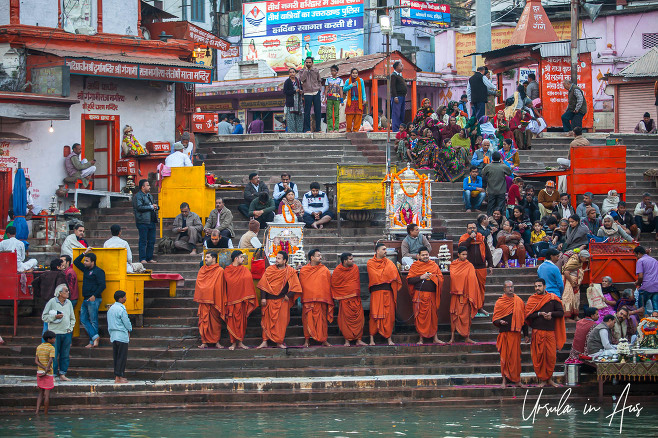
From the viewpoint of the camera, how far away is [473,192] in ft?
65.3

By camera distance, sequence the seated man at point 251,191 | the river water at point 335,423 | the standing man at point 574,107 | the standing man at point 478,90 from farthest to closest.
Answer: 1. the standing man at point 574,107
2. the standing man at point 478,90
3. the seated man at point 251,191
4. the river water at point 335,423

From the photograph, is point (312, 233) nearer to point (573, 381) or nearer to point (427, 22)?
point (573, 381)

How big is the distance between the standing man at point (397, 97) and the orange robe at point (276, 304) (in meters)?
10.3

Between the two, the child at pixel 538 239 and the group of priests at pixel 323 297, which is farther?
the child at pixel 538 239

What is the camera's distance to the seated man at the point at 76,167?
2083cm

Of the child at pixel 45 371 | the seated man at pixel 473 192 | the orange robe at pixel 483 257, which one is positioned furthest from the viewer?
the seated man at pixel 473 192

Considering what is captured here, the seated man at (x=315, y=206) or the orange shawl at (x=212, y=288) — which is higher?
the seated man at (x=315, y=206)

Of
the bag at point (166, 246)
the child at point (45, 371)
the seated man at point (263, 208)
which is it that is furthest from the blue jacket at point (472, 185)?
the child at point (45, 371)

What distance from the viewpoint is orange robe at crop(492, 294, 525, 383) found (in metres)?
14.3

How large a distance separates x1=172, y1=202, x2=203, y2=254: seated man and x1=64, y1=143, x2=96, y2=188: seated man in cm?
362

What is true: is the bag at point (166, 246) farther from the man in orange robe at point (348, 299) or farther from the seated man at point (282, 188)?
the man in orange robe at point (348, 299)

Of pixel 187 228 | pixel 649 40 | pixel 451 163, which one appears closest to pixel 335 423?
pixel 187 228

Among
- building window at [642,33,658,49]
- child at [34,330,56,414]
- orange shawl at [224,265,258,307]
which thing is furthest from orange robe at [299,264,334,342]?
building window at [642,33,658,49]

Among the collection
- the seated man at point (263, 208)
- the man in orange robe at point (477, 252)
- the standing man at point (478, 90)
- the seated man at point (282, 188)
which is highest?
the standing man at point (478, 90)
